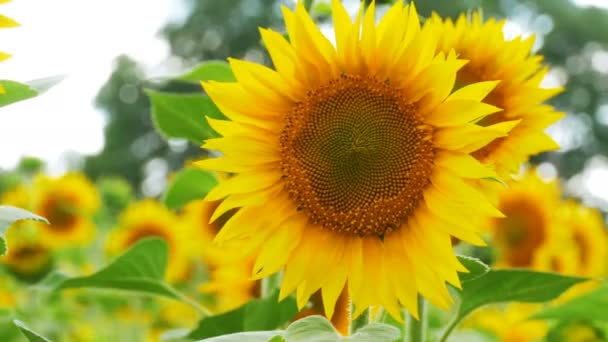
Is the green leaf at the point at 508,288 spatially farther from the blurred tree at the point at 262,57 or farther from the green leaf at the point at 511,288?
the blurred tree at the point at 262,57

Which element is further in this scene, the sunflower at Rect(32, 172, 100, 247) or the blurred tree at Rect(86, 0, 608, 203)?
the blurred tree at Rect(86, 0, 608, 203)

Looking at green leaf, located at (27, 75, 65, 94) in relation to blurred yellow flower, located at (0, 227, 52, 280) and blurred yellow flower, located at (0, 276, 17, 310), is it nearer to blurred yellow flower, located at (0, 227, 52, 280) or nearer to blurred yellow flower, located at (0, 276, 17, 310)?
blurred yellow flower, located at (0, 227, 52, 280)

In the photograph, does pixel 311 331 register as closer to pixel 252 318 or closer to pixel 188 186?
pixel 252 318

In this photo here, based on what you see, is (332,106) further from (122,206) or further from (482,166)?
(122,206)

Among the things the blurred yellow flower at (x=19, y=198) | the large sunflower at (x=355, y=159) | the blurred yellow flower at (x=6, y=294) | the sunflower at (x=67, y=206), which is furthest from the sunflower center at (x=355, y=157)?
the sunflower at (x=67, y=206)

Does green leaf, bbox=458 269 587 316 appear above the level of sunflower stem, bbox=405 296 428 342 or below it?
above

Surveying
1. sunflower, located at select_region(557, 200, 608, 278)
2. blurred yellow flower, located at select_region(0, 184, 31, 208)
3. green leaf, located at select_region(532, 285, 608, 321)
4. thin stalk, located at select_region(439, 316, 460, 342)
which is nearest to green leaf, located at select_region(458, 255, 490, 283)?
thin stalk, located at select_region(439, 316, 460, 342)
